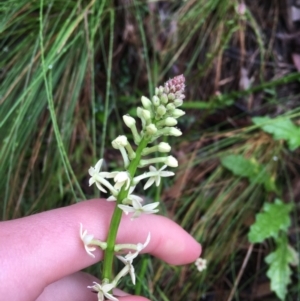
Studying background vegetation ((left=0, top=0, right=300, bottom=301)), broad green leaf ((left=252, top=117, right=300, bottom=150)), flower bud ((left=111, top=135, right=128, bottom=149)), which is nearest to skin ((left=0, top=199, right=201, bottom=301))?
flower bud ((left=111, top=135, right=128, bottom=149))

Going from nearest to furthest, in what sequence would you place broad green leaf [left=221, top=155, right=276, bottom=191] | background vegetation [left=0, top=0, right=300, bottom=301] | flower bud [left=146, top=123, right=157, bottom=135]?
1. flower bud [left=146, top=123, right=157, bottom=135]
2. background vegetation [left=0, top=0, right=300, bottom=301]
3. broad green leaf [left=221, top=155, right=276, bottom=191]

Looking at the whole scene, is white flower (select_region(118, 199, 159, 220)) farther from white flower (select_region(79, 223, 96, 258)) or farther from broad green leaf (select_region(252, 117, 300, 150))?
broad green leaf (select_region(252, 117, 300, 150))

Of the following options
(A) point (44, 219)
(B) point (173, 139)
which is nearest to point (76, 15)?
(B) point (173, 139)

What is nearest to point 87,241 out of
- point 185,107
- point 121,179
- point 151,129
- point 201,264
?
point 121,179

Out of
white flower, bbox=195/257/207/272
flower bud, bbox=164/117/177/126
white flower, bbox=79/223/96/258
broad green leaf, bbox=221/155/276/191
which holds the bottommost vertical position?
white flower, bbox=195/257/207/272

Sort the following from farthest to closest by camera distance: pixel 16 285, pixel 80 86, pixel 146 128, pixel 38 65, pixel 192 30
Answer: pixel 192 30 → pixel 80 86 → pixel 38 65 → pixel 16 285 → pixel 146 128

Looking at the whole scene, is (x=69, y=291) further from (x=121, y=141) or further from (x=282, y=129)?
(x=282, y=129)

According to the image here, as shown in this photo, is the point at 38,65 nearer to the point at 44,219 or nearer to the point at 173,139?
the point at 173,139
